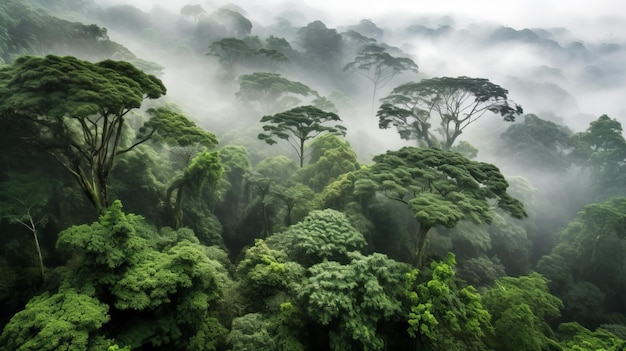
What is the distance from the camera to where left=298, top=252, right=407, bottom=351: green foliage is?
9.55 meters

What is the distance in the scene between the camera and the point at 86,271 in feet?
30.3

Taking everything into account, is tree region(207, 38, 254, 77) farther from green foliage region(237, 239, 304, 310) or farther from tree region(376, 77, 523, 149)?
green foliage region(237, 239, 304, 310)

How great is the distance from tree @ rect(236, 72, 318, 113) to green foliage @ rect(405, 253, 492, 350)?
28.5 meters

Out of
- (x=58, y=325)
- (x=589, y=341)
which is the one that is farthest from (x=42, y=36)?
(x=589, y=341)

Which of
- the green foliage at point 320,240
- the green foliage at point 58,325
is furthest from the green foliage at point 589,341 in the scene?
the green foliage at point 58,325

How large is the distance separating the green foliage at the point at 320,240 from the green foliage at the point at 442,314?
351 centimetres

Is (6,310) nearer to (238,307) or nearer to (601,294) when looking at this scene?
(238,307)

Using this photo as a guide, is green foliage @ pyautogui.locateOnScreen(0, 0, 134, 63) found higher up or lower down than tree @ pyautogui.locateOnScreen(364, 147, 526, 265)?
higher up

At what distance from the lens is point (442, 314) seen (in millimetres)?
10648

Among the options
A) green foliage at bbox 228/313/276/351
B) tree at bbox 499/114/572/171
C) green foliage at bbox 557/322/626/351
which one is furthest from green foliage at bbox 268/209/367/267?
tree at bbox 499/114/572/171

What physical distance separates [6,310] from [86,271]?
422cm

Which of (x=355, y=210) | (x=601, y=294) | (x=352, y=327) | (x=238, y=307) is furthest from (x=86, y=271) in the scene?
(x=601, y=294)

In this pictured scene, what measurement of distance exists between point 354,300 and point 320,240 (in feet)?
12.8

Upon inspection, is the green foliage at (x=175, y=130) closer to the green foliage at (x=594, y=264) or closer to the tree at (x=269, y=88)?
the tree at (x=269, y=88)
